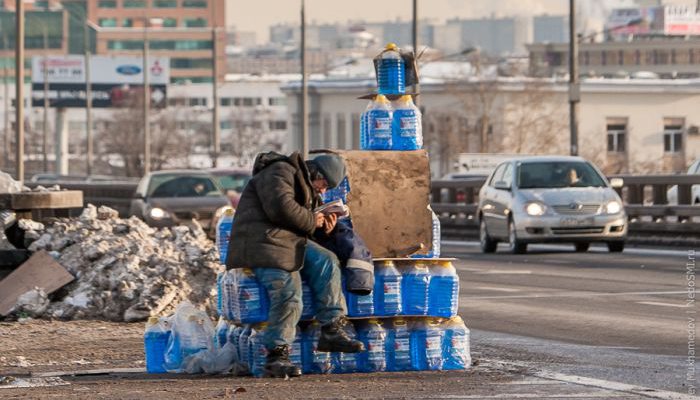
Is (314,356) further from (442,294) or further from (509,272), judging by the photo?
(509,272)

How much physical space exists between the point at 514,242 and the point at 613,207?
1752 mm

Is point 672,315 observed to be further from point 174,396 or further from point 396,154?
point 174,396

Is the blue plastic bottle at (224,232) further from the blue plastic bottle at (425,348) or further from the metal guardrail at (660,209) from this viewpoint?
the metal guardrail at (660,209)

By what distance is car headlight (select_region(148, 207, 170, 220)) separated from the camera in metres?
34.9

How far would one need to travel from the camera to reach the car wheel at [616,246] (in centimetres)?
3042

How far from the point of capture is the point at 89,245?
18562mm

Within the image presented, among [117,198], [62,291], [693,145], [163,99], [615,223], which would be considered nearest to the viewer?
[62,291]

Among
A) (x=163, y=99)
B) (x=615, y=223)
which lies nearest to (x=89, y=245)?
(x=615, y=223)

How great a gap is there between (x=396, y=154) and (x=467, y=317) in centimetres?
503

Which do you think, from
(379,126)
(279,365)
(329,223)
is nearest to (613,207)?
(379,126)

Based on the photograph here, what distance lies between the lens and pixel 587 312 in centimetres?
1844

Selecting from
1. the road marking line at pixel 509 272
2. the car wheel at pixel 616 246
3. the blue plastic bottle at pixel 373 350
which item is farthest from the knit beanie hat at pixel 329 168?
the car wheel at pixel 616 246

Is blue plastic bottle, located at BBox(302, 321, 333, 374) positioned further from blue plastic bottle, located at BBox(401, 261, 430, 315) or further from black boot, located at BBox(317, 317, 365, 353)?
blue plastic bottle, located at BBox(401, 261, 430, 315)

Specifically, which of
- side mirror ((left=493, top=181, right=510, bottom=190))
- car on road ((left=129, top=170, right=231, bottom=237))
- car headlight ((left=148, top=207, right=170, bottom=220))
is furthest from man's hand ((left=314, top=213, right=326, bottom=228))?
car headlight ((left=148, top=207, right=170, bottom=220))
